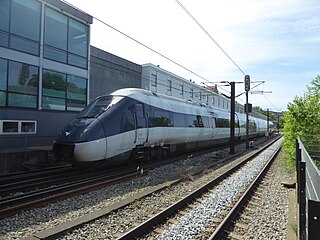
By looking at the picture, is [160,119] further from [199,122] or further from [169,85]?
[169,85]

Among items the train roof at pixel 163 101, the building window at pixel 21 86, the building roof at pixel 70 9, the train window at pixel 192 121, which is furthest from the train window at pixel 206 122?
the building window at pixel 21 86

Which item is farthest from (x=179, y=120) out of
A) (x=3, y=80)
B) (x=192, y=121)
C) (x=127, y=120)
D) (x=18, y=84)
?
(x=3, y=80)

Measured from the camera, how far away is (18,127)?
14961 millimetres

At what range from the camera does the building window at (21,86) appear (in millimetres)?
15164

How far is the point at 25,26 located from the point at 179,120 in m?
10.4

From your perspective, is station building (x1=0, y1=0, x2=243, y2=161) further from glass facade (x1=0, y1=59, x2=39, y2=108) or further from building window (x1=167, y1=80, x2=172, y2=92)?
building window (x1=167, y1=80, x2=172, y2=92)

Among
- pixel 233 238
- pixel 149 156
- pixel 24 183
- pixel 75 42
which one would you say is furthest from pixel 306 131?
pixel 75 42

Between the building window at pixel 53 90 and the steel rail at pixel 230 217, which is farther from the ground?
the building window at pixel 53 90

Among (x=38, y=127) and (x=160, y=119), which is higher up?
(x=160, y=119)

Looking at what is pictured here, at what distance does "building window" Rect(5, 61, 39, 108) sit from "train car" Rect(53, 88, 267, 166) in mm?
6303

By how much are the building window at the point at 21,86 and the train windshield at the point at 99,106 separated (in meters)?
6.44

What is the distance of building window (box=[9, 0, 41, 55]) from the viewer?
15.5m

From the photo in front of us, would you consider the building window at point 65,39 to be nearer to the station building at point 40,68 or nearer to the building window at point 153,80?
the station building at point 40,68

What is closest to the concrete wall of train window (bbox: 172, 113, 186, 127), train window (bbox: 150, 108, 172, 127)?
train window (bbox: 150, 108, 172, 127)
